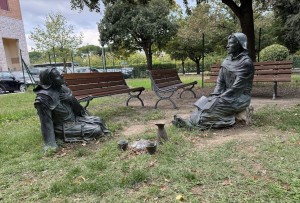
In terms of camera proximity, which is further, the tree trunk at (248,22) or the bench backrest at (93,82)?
the tree trunk at (248,22)

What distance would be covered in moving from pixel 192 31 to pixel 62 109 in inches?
907

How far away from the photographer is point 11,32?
2967cm

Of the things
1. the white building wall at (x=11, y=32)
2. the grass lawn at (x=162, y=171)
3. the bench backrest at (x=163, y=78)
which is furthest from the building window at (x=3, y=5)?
the grass lawn at (x=162, y=171)

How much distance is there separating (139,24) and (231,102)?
19699 millimetres

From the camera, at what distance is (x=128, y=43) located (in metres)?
26.1

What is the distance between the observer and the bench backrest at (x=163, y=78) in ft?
23.6

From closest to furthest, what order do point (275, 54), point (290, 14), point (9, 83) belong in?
point (9, 83)
point (275, 54)
point (290, 14)

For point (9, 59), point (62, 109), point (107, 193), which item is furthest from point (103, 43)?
point (107, 193)

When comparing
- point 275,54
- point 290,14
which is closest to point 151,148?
point 275,54

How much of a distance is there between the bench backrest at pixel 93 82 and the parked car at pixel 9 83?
10.6 meters

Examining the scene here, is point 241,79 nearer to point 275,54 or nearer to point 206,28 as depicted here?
point 275,54

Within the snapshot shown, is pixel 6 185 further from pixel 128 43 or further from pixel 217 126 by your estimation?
pixel 128 43

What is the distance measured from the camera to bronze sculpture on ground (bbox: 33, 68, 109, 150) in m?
3.96

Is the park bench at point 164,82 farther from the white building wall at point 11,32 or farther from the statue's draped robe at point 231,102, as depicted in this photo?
the white building wall at point 11,32
